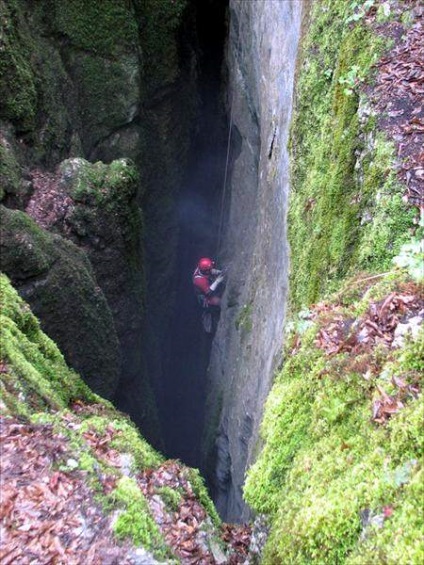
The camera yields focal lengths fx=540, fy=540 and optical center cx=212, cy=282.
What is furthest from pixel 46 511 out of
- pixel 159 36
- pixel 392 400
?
pixel 159 36

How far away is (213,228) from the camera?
1791 centimetres

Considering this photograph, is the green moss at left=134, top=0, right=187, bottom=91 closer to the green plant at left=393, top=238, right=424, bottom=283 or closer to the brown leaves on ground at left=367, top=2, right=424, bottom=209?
the brown leaves on ground at left=367, top=2, right=424, bottom=209

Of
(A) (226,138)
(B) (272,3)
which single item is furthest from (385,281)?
(A) (226,138)

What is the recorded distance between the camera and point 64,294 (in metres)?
9.53

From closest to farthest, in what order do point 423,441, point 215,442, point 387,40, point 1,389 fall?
point 423,441 → point 1,389 → point 387,40 → point 215,442

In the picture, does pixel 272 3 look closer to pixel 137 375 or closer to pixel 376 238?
pixel 376 238

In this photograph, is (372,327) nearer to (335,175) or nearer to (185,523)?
(185,523)

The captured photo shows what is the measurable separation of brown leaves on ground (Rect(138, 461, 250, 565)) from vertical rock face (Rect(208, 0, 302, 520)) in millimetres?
2348

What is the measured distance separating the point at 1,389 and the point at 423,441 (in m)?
3.45

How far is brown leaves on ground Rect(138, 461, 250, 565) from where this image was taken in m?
3.99

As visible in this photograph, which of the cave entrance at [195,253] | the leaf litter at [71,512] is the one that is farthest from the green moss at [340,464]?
the cave entrance at [195,253]

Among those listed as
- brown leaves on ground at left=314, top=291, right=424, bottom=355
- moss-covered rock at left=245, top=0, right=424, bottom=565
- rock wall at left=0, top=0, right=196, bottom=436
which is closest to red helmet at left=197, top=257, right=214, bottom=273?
rock wall at left=0, top=0, right=196, bottom=436

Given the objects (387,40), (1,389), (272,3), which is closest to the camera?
(1,389)

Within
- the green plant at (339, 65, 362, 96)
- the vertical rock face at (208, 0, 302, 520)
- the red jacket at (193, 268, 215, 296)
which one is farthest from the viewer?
the red jacket at (193, 268, 215, 296)
